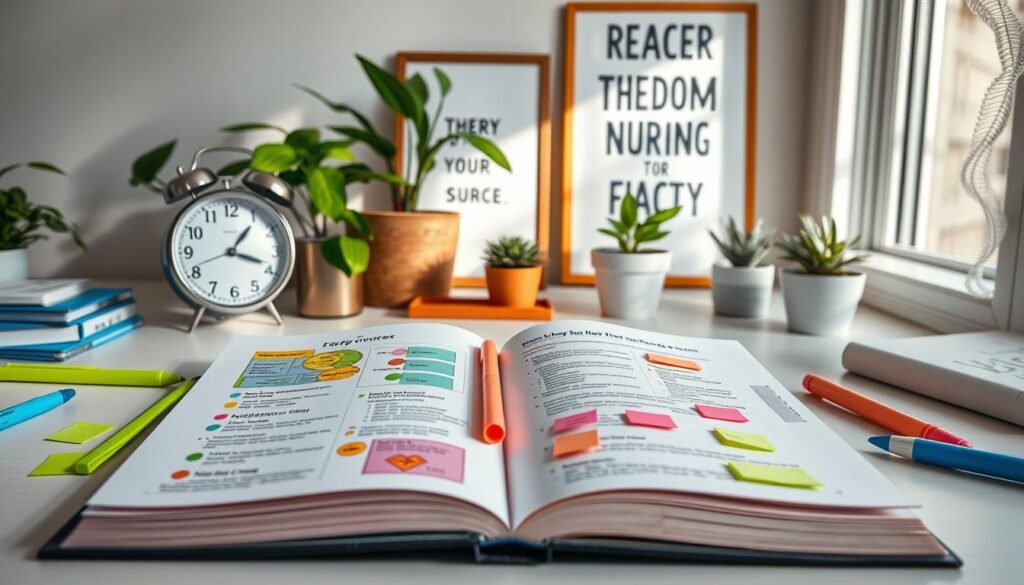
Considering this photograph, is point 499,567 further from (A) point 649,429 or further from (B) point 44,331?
(B) point 44,331

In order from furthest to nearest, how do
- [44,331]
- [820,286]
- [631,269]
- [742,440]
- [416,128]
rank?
[416,128], [631,269], [820,286], [44,331], [742,440]

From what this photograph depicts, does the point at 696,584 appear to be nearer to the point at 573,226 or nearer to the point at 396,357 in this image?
the point at 396,357

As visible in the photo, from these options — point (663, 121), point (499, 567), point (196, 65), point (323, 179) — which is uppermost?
point (196, 65)

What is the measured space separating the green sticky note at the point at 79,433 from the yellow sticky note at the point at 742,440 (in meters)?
0.50

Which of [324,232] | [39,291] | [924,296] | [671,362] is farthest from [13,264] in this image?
[924,296]

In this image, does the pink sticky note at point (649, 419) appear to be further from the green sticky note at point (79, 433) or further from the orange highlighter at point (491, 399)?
the green sticky note at point (79, 433)

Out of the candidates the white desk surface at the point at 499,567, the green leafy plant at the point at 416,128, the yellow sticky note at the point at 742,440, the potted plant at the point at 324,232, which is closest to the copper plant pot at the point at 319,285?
the potted plant at the point at 324,232

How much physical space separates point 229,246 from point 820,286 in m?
0.83

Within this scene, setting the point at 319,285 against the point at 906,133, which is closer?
the point at 319,285

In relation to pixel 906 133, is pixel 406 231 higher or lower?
lower

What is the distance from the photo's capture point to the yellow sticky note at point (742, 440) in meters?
0.56

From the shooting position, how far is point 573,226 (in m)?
1.51

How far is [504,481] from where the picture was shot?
52 cm

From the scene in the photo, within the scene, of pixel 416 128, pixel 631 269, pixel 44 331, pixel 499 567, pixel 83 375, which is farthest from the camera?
pixel 416 128
